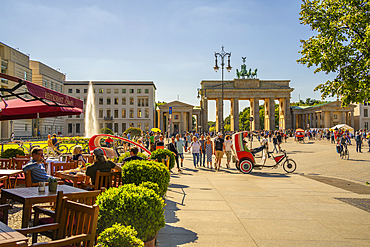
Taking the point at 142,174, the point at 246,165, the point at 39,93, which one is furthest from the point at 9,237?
the point at 246,165

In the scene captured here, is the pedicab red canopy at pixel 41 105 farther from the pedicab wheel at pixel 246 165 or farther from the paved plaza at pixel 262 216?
the pedicab wheel at pixel 246 165

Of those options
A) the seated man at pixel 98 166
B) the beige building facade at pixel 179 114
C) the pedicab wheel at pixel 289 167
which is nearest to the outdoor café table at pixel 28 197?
the seated man at pixel 98 166

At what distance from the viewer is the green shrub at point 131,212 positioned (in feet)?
11.5

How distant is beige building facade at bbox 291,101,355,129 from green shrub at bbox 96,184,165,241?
312ft

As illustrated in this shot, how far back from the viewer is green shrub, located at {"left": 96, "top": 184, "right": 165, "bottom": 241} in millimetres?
3512

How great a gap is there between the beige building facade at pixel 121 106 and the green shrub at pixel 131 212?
7861 centimetres

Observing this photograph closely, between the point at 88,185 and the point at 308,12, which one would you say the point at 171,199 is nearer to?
the point at 88,185

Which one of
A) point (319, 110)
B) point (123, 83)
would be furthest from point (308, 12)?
point (319, 110)

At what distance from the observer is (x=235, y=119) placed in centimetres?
8881

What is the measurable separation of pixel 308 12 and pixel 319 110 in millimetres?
90478

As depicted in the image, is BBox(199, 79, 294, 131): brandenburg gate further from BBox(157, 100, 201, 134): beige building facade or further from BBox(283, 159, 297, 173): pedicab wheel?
BBox(283, 159, 297, 173): pedicab wheel

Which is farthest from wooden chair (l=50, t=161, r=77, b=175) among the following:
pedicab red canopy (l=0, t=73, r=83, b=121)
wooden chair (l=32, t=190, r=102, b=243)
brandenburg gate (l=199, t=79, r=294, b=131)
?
brandenburg gate (l=199, t=79, r=294, b=131)

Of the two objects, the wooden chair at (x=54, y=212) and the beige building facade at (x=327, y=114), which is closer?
the wooden chair at (x=54, y=212)

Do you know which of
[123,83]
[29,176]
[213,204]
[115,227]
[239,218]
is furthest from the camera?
[123,83]
